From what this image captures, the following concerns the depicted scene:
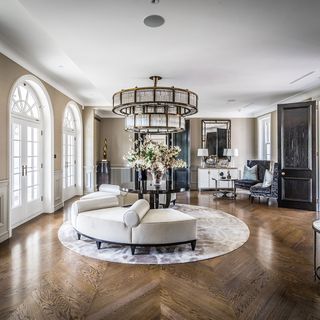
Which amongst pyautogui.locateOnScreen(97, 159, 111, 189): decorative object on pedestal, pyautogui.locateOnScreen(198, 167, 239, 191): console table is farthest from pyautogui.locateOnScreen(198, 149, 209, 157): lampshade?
pyautogui.locateOnScreen(97, 159, 111, 189): decorative object on pedestal

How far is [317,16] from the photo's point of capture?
2691mm

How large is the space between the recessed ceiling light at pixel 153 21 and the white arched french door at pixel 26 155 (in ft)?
8.90

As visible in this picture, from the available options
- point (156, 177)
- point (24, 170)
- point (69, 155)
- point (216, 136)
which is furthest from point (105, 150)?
point (156, 177)

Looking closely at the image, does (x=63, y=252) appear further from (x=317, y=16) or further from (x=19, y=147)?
(x=317, y=16)

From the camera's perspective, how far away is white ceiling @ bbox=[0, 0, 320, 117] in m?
2.56

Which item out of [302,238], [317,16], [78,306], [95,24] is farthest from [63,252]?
[317,16]

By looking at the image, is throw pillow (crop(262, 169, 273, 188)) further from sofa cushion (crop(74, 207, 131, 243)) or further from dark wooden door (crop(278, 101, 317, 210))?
sofa cushion (crop(74, 207, 131, 243))

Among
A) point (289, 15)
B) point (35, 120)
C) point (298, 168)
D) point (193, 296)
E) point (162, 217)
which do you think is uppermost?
point (289, 15)

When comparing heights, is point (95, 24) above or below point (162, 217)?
above

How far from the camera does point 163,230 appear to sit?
3.26m

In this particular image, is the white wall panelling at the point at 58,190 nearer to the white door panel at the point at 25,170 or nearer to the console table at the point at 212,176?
the white door panel at the point at 25,170

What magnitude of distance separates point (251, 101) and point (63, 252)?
622 cm

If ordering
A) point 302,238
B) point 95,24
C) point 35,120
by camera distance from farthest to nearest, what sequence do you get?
point 35,120
point 302,238
point 95,24

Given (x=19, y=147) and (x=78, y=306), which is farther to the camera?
(x=19, y=147)
